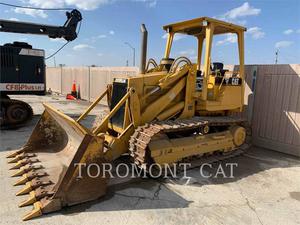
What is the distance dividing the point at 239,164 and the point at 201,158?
0.88 metres

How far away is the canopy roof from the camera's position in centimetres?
553

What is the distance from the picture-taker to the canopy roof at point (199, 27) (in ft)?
18.1

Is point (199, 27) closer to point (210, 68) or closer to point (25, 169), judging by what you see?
point (210, 68)

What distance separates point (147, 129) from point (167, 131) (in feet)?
1.28

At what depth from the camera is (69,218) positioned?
3438mm

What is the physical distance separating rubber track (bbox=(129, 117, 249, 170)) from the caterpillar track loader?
0.06 ft

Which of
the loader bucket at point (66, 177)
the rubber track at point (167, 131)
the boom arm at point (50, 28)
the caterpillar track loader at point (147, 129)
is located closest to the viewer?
the loader bucket at point (66, 177)

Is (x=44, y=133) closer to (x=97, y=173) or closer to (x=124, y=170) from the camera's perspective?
(x=124, y=170)

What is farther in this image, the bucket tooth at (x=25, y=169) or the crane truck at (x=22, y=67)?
the crane truck at (x=22, y=67)

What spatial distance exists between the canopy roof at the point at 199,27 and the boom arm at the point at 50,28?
4300 mm

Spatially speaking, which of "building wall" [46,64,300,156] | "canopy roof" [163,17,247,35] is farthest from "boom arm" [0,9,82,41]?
"building wall" [46,64,300,156]

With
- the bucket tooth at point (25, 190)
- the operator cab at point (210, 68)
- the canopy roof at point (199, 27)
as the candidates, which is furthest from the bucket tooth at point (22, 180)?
the canopy roof at point (199, 27)

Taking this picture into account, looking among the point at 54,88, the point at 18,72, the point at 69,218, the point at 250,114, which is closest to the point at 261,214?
the point at 69,218

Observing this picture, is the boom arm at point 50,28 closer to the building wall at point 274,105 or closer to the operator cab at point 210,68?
the operator cab at point 210,68
